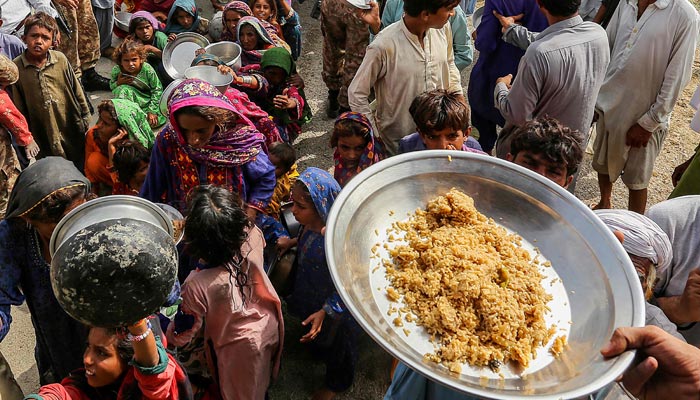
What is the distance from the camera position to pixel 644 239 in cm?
229

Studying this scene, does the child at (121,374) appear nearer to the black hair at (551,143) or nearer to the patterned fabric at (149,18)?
the black hair at (551,143)

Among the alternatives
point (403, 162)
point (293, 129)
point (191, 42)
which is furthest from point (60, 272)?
point (191, 42)

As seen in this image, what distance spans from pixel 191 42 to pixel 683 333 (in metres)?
4.98

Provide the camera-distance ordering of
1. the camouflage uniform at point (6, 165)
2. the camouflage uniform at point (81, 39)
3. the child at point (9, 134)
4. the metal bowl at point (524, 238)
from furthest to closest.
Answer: the camouflage uniform at point (81, 39) < the camouflage uniform at point (6, 165) < the child at point (9, 134) < the metal bowl at point (524, 238)

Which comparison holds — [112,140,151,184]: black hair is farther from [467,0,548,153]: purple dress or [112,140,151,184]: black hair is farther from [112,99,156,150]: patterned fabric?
[467,0,548,153]: purple dress

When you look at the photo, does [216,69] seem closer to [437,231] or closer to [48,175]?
[48,175]

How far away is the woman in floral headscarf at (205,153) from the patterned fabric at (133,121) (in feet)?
3.78

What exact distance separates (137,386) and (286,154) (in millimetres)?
2420

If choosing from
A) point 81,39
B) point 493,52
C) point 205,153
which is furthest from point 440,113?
point 81,39

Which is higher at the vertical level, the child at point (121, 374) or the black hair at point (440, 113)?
the black hair at point (440, 113)

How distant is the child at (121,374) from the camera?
194 centimetres

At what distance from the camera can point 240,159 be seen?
3.27 meters

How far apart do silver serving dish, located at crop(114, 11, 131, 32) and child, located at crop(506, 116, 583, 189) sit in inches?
245

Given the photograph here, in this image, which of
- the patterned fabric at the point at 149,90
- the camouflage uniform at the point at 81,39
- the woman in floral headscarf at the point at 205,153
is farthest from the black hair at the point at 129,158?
the camouflage uniform at the point at 81,39
